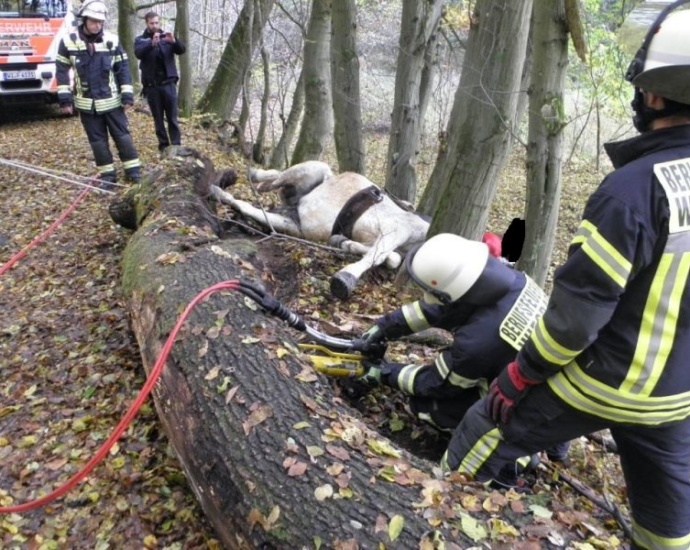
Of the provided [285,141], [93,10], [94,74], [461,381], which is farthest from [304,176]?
[285,141]

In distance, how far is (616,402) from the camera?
2.23m

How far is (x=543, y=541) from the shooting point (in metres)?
2.21

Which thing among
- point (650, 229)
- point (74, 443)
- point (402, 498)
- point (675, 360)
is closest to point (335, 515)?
point (402, 498)

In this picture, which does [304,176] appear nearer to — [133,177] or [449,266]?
[133,177]

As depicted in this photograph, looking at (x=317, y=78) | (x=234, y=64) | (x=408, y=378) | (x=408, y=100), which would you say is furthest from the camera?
(x=234, y=64)

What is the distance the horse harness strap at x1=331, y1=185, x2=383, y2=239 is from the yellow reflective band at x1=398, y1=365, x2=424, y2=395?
7.93 ft

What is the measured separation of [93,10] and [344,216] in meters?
3.80

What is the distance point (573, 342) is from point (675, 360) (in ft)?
1.33

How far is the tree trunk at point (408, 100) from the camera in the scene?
7.76 m

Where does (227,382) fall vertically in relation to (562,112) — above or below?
below

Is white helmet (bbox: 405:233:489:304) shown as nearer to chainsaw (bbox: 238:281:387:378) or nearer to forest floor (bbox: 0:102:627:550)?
chainsaw (bbox: 238:281:387:378)

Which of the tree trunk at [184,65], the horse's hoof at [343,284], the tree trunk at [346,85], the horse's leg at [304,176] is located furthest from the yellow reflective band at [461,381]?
the tree trunk at [184,65]

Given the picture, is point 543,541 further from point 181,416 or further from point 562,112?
point 562,112

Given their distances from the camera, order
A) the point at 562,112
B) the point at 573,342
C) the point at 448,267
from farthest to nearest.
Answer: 1. the point at 562,112
2. the point at 448,267
3. the point at 573,342
